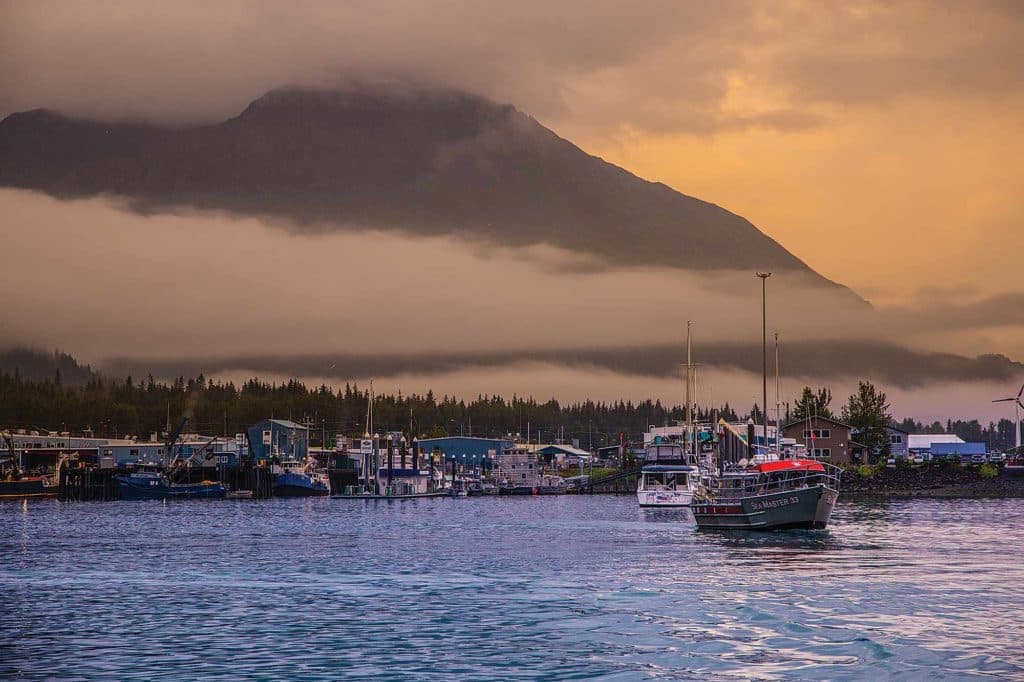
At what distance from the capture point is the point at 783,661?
4688cm

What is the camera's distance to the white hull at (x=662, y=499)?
177250mm

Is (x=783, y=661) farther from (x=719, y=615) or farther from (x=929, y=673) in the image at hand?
(x=719, y=615)

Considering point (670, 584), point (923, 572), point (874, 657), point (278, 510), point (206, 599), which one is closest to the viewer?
point (874, 657)

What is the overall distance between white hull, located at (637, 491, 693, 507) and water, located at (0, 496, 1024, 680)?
58.3m

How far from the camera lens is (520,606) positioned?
2482 inches

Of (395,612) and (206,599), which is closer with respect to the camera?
(395,612)

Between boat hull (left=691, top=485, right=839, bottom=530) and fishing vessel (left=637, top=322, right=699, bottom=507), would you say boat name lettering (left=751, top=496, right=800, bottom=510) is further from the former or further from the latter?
fishing vessel (left=637, top=322, right=699, bottom=507)

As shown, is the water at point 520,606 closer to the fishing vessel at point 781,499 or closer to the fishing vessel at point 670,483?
the fishing vessel at point 781,499

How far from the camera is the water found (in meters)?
47.0

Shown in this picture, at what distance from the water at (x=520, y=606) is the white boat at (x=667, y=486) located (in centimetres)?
5888

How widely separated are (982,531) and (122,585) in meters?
74.4

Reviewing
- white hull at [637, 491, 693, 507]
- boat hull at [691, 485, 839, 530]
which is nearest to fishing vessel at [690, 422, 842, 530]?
boat hull at [691, 485, 839, 530]

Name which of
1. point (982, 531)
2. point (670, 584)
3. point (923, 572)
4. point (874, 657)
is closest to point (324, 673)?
point (874, 657)

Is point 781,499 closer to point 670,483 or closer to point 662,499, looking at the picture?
point 662,499
